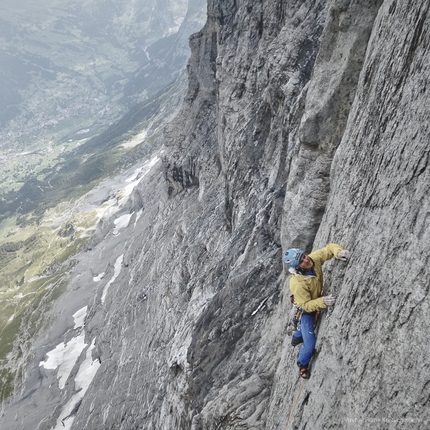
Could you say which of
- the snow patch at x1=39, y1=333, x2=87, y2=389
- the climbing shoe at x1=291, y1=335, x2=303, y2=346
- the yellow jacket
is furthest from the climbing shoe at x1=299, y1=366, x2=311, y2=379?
the snow patch at x1=39, y1=333, x2=87, y2=389

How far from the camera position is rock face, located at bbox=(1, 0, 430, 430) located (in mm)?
8547

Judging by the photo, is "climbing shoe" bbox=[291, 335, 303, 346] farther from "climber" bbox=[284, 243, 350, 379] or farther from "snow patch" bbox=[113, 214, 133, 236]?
"snow patch" bbox=[113, 214, 133, 236]

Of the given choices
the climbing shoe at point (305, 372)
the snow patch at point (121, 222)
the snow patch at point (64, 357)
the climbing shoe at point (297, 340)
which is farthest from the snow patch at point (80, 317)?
the climbing shoe at point (305, 372)

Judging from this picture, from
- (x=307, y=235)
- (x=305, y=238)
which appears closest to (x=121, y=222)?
(x=305, y=238)

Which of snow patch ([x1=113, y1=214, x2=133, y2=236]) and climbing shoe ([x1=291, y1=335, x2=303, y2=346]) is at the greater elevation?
climbing shoe ([x1=291, y1=335, x2=303, y2=346])

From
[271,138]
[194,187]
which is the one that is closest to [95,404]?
[194,187]

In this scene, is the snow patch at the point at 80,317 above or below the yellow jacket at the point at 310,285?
below

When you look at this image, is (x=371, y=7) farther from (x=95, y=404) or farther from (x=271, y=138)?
(x=95, y=404)

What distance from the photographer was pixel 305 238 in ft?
55.1

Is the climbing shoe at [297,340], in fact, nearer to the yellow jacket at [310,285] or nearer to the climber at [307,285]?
the climber at [307,285]

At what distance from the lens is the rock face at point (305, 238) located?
8547 millimetres

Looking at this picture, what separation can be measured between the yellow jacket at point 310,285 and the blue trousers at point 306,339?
68cm

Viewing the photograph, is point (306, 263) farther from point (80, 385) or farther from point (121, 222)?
point (121, 222)

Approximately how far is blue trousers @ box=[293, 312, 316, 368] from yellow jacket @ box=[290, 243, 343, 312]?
2.23ft
